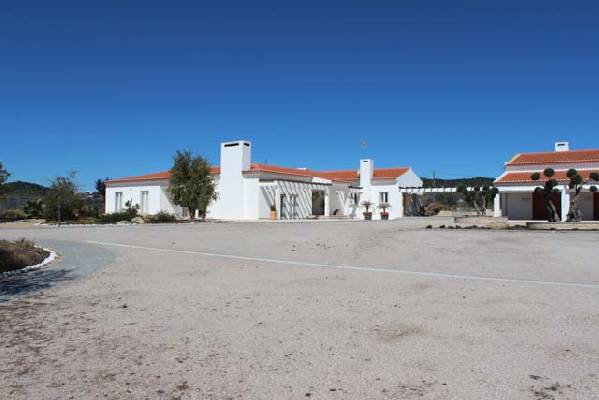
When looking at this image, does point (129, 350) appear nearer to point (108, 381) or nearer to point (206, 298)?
point (108, 381)

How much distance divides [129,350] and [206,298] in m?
2.71

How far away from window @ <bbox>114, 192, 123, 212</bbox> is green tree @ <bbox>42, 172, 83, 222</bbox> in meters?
10.4

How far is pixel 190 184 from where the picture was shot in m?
35.2

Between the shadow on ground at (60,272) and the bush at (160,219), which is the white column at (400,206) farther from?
the shadow on ground at (60,272)

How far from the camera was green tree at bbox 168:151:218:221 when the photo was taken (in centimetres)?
3512

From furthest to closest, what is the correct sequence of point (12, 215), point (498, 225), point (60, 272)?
point (12, 215) < point (498, 225) < point (60, 272)

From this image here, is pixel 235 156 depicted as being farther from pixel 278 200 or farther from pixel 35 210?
pixel 35 210

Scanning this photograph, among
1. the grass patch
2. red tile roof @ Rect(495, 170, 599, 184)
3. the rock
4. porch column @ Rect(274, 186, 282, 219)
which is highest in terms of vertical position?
red tile roof @ Rect(495, 170, 599, 184)

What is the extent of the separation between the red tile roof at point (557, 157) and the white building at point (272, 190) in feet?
35.5

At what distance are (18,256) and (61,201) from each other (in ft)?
79.9

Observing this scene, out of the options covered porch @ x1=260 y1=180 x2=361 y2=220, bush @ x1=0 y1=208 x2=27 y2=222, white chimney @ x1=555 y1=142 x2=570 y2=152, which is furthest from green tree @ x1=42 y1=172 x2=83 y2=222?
white chimney @ x1=555 y1=142 x2=570 y2=152

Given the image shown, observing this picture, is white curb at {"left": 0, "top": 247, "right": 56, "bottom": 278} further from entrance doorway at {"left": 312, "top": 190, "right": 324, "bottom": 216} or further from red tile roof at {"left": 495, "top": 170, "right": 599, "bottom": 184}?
entrance doorway at {"left": 312, "top": 190, "right": 324, "bottom": 216}

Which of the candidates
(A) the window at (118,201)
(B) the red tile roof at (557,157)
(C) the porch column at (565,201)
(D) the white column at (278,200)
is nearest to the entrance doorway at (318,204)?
(D) the white column at (278,200)

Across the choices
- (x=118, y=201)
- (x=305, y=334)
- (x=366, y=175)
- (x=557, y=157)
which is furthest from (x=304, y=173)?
(x=305, y=334)
